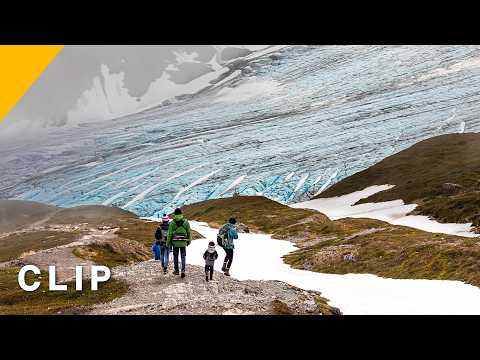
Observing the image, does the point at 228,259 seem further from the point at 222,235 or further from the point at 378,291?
the point at 378,291

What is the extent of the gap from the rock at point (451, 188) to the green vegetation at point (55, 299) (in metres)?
141

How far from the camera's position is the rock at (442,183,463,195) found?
6111 inches

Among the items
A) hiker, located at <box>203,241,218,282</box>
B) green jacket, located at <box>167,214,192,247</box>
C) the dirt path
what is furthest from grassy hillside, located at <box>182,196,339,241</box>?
green jacket, located at <box>167,214,192,247</box>

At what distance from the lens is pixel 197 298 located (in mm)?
30016

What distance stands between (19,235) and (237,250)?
6653 centimetres

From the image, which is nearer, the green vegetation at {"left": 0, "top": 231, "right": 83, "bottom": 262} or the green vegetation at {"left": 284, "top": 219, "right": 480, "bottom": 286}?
the green vegetation at {"left": 284, "top": 219, "right": 480, "bottom": 286}

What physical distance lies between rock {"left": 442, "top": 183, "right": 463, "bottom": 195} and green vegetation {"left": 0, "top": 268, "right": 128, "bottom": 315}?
14075 cm

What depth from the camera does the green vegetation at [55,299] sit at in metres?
29.8

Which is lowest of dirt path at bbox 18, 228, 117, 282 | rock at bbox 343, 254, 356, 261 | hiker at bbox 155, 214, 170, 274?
rock at bbox 343, 254, 356, 261

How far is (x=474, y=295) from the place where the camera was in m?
37.9

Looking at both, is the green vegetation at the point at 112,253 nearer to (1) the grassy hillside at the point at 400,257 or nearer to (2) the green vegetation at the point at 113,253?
(2) the green vegetation at the point at 113,253

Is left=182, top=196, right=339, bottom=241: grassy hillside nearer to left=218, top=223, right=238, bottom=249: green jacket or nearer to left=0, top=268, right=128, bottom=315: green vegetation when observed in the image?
left=218, top=223, right=238, bottom=249: green jacket

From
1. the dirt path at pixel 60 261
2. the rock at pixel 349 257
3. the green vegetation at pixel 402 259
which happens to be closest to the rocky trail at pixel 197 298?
the dirt path at pixel 60 261
